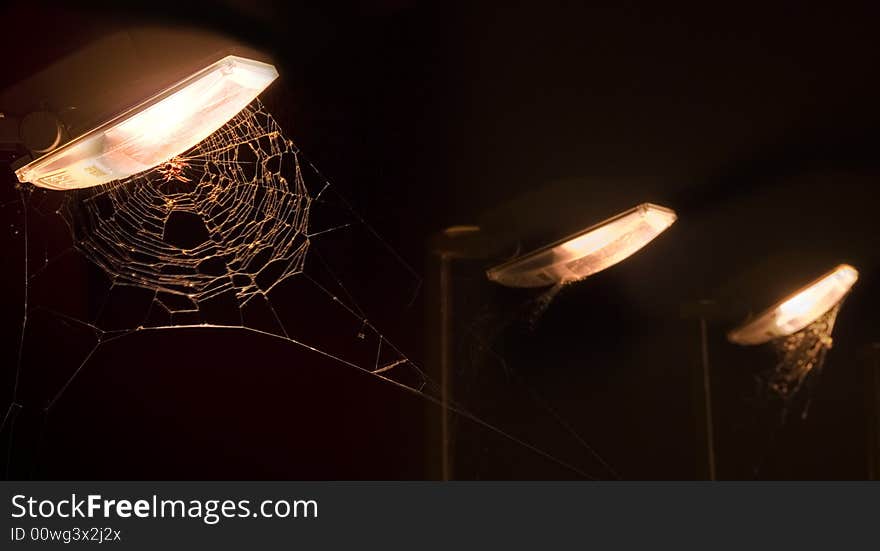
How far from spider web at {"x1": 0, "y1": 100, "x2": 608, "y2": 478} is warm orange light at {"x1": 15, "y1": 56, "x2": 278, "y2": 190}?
138 millimetres

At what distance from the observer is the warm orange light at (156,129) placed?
0.81m

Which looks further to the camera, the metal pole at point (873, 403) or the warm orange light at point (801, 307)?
the metal pole at point (873, 403)

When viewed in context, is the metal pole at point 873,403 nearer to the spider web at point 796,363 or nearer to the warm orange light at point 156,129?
the spider web at point 796,363

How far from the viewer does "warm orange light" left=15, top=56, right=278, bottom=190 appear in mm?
807

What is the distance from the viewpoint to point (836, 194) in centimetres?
176

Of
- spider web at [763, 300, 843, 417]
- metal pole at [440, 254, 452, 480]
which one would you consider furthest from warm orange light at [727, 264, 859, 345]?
metal pole at [440, 254, 452, 480]

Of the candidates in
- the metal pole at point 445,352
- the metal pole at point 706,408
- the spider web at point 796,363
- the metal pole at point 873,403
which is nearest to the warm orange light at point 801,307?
the metal pole at point 706,408

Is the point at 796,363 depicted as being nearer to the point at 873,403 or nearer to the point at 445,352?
the point at 873,403

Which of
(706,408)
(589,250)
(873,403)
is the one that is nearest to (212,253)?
(589,250)

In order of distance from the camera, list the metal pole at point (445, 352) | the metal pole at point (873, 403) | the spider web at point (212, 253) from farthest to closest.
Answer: the metal pole at point (873, 403) → the metal pole at point (445, 352) → the spider web at point (212, 253)

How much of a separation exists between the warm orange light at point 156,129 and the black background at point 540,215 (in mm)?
161

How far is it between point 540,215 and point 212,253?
1.62 ft

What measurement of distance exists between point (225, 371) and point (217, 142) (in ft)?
1.01
